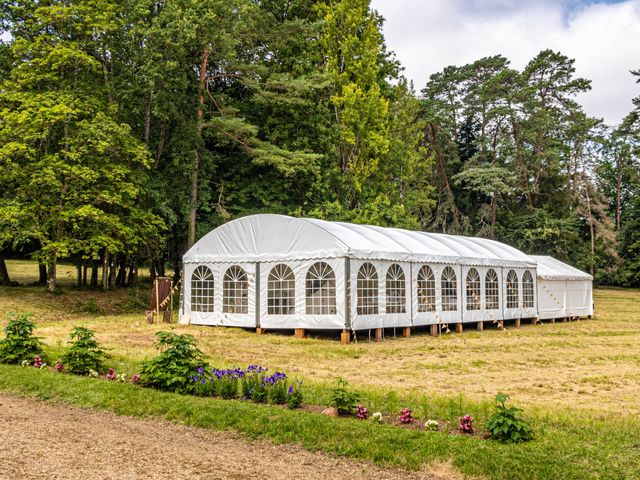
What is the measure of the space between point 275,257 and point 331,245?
1997 mm

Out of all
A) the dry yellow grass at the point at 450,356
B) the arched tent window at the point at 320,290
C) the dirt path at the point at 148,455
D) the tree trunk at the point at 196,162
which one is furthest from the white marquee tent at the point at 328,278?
the dirt path at the point at 148,455

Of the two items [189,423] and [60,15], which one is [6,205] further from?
[189,423]

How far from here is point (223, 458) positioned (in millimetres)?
5523

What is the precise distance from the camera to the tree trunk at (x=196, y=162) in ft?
82.8

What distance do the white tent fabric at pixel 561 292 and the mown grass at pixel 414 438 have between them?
19095mm

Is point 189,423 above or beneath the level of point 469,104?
beneath

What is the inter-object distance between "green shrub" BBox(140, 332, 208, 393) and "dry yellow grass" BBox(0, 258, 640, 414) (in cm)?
220

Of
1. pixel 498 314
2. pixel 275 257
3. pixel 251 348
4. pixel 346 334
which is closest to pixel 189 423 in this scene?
pixel 251 348

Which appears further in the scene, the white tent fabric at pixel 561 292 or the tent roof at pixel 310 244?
the white tent fabric at pixel 561 292

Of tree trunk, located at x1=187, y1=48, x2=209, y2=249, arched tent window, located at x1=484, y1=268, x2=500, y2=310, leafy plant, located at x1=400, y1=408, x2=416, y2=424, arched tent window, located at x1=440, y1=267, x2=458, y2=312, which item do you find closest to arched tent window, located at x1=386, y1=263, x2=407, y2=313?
arched tent window, located at x1=440, y1=267, x2=458, y2=312

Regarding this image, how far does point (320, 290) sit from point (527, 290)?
36.4 feet

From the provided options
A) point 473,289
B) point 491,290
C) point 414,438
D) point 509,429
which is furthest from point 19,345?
point 491,290

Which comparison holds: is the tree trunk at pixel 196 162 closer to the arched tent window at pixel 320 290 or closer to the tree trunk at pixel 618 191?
the arched tent window at pixel 320 290

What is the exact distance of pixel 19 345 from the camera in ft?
34.1
